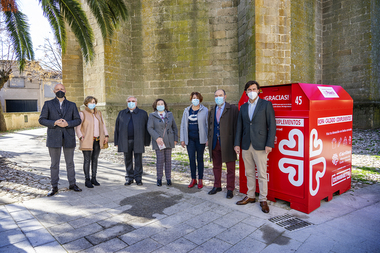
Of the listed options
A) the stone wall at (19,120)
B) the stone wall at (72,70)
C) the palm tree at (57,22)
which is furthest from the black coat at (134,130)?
the stone wall at (19,120)

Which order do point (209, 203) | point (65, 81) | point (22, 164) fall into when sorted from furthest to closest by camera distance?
point (65, 81), point (22, 164), point (209, 203)

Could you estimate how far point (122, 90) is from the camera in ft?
38.3

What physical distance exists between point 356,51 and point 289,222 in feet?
40.5

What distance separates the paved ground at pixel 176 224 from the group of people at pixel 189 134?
1.57ft

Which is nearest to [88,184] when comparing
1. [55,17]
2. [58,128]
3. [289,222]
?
[58,128]

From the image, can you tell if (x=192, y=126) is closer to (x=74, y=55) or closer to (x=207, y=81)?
(x=207, y=81)

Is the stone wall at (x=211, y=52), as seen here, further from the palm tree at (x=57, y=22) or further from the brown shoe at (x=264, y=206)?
the brown shoe at (x=264, y=206)

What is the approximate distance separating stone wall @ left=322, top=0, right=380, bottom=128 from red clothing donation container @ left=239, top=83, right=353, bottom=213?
9847 millimetres

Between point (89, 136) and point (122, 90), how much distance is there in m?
7.12

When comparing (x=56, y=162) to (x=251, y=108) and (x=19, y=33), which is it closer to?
(x=251, y=108)

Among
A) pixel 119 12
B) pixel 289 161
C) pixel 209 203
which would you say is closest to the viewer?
pixel 289 161

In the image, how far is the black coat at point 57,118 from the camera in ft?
14.8

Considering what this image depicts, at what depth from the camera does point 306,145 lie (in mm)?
3492

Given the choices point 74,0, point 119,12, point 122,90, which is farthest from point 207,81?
point 74,0
